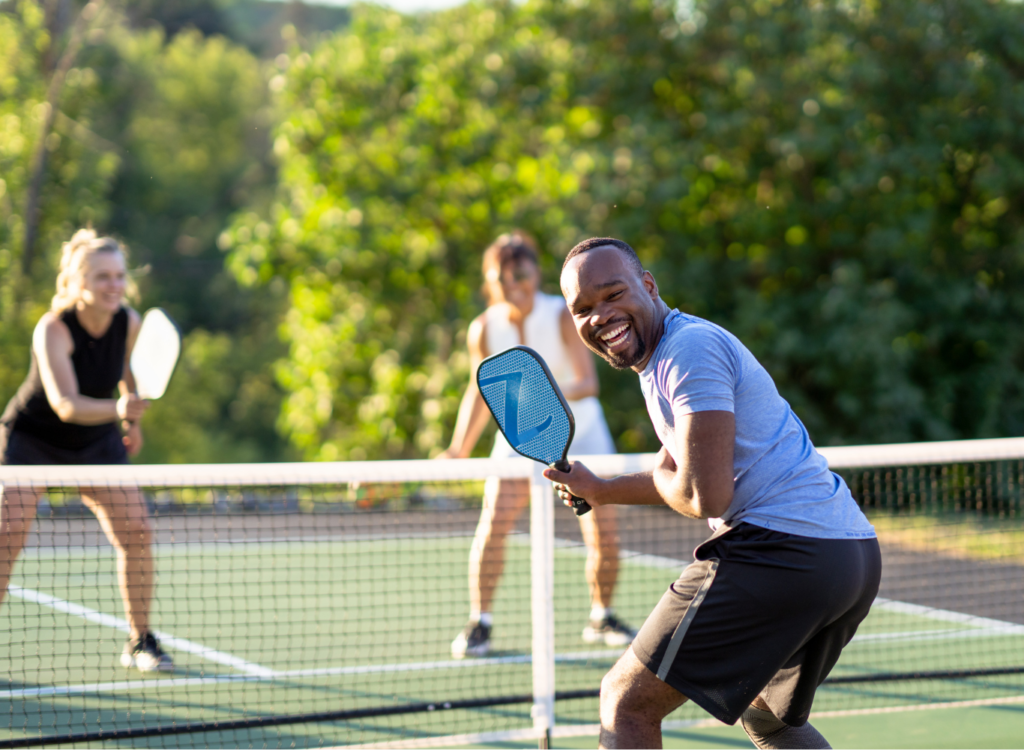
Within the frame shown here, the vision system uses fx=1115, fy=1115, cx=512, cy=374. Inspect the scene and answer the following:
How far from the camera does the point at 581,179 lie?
523 inches

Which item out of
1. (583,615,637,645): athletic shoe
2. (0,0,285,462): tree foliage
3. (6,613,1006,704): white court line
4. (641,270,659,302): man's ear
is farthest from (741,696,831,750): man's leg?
(0,0,285,462): tree foliage

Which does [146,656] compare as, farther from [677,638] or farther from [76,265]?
[677,638]

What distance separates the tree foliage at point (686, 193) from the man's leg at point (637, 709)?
10.4m

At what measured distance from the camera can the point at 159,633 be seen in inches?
247

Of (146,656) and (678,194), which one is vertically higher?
(678,194)

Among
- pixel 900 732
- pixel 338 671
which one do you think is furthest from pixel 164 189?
pixel 900 732

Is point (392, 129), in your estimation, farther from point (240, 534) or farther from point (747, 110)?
point (240, 534)

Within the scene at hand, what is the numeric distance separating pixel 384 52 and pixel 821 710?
12.3 metres

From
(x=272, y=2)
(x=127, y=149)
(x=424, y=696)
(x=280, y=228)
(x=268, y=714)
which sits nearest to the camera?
(x=268, y=714)

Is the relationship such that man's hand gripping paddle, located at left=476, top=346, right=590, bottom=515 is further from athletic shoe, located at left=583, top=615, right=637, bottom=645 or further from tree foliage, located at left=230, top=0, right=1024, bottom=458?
tree foliage, located at left=230, top=0, right=1024, bottom=458

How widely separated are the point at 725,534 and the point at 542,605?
5.31ft

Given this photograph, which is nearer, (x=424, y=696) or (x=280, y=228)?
(x=424, y=696)

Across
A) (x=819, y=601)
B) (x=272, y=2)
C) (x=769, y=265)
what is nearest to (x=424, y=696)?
(x=819, y=601)

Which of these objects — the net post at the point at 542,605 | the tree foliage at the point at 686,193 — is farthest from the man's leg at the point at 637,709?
the tree foliage at the point at 686,193
